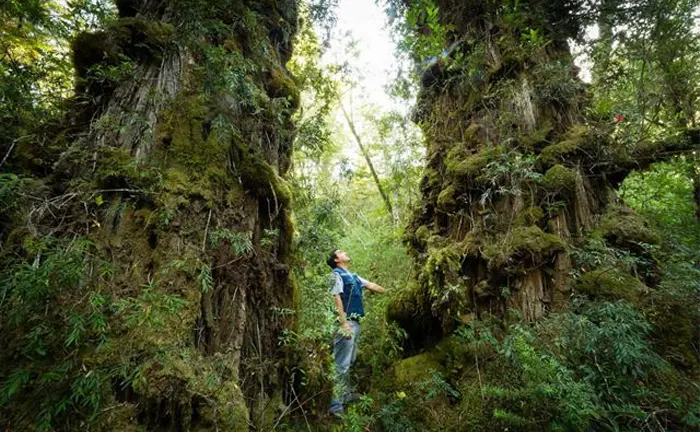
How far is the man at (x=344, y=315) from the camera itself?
13.9 ft

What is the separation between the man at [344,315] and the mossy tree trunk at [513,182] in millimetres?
996

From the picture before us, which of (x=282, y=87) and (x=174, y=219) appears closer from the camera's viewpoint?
(x=174, y=219)

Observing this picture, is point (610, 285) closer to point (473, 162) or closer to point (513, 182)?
point (513, 182)

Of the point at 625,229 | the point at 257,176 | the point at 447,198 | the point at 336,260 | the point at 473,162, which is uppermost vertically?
the point at 473,162

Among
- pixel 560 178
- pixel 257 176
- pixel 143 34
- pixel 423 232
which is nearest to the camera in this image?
pixel 143 34

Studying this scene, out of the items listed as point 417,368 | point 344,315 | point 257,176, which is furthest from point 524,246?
point 257,176

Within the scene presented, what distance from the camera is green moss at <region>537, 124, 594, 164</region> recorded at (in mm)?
4895

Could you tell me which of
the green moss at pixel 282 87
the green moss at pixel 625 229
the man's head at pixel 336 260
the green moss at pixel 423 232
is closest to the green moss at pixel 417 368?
the man's head at pixel 336 260

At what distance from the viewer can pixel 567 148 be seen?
491 centimetres

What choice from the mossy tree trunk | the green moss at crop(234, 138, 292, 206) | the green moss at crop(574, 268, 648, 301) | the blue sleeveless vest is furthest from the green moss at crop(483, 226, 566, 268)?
the green moss at crop(234, 138, 292, 206)

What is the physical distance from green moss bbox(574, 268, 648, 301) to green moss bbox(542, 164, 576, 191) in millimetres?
1205

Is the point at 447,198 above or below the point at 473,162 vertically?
below

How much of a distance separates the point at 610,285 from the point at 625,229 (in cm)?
96

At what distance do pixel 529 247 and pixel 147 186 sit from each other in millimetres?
4223
